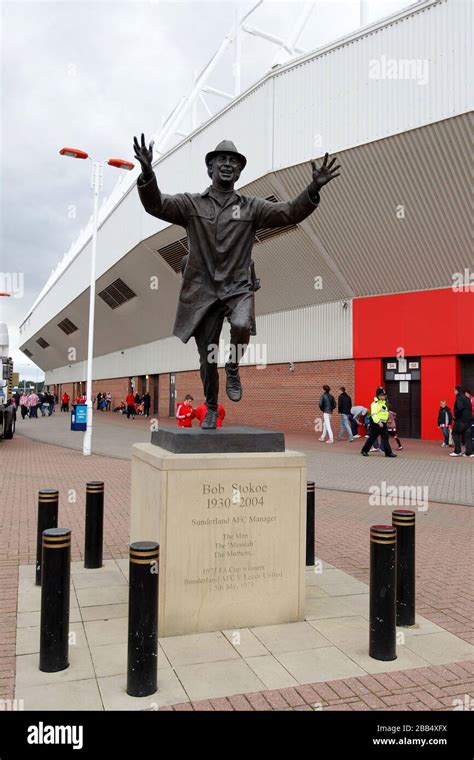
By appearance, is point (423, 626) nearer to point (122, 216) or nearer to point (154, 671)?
point (154, 671)

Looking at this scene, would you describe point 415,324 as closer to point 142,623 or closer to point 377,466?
point 377,466

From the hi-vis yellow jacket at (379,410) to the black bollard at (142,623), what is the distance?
1204 cm

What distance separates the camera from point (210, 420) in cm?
511

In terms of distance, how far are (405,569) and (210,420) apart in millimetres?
1930

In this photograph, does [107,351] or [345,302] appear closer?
[345,302]

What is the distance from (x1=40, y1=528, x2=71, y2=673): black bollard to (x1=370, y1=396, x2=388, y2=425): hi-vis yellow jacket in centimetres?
1193

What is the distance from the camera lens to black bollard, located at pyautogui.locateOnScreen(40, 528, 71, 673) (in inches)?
144

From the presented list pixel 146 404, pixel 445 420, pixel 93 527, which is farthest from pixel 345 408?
pixel 146 404

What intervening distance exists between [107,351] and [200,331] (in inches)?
1694

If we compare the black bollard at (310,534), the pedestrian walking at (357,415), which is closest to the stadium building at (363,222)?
the pedestrian walking at (357,415)

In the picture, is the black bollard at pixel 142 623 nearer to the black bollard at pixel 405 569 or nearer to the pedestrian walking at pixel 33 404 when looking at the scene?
the black bollard at pixel 405 569

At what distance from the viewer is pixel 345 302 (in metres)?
22.1
